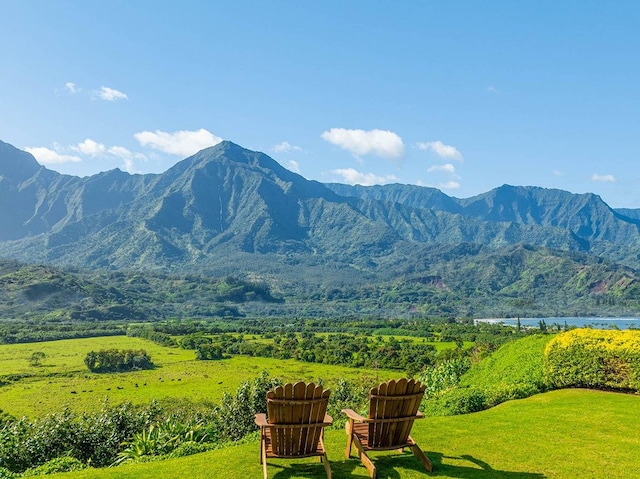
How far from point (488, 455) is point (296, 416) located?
12.9 ft

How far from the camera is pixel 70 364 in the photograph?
94.6 metres

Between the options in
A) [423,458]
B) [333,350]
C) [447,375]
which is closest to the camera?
[423,458]

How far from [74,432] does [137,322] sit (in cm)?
17795

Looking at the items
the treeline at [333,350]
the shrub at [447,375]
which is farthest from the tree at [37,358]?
the shrub at [447,375]

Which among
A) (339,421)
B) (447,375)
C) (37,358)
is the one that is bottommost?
(37,358)

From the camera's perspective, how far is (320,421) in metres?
7.55

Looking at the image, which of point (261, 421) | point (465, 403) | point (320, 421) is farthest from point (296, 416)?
point (465, 403)

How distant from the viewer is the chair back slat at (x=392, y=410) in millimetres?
7672

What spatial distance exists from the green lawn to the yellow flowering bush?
2484mm

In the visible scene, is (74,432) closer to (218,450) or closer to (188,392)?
(218,450)

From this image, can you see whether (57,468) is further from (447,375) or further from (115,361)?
(115,361)

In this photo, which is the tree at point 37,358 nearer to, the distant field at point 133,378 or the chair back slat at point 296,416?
the distant field at point 133,378

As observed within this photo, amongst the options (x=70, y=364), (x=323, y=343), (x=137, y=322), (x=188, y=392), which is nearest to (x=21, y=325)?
(x=137, y=322)

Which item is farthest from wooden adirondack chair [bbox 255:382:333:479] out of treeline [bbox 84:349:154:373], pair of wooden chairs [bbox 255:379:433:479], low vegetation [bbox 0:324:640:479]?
treeline [bbox 84:349:154:373]
